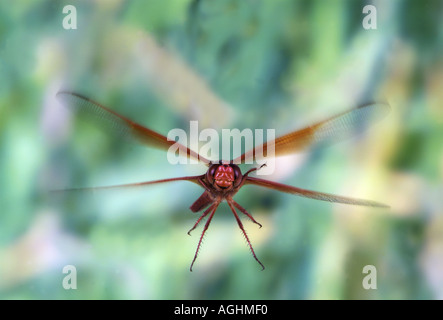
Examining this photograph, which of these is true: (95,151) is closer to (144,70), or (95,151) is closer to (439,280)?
(144,70)

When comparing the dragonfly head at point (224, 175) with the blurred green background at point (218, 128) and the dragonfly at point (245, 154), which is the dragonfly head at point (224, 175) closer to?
the dragonfly at point (245, 154)

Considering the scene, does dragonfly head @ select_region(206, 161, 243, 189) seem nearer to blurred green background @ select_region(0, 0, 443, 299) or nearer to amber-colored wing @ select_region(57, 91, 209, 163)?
amber-colored wing @ select_region(57, 91, 209, 163)

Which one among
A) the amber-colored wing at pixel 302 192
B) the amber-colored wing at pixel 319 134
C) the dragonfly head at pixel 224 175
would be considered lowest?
the amber-colored wing at pixel 302 192

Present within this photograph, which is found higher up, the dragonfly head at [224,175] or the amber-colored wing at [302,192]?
the dragonfly head at [224,175]
